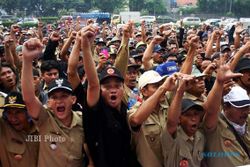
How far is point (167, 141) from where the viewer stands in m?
3.21

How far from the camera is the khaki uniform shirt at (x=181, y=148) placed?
127 inches

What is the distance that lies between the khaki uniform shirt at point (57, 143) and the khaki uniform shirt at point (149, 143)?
484 millimetres

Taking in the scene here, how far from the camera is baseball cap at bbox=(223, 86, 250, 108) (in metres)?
3.49

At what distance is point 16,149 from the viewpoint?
3295 mm

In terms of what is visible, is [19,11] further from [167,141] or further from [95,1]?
[167,141]

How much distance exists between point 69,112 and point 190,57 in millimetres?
1621

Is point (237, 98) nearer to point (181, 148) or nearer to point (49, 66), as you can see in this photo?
point (181, 148)

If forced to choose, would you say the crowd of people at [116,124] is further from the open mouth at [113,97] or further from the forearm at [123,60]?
the forearm at [123,60]

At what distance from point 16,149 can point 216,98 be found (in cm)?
171

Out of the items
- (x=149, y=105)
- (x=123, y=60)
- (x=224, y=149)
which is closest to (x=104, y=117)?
(x=149, y=105)

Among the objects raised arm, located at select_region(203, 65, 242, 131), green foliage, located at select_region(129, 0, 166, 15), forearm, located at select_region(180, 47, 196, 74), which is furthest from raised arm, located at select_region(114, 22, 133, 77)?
green foliage, located at select_region(129, 0, 166, 15)

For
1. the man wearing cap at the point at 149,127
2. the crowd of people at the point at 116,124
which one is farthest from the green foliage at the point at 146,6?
the man wearing cap at the point at 149,127

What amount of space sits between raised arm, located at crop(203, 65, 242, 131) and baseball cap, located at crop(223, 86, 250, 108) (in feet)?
0.79

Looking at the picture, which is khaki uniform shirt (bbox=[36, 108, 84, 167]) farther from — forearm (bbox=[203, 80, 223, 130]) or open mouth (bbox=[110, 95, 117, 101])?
forearm (bbox=[203, 80, 223, 130])
